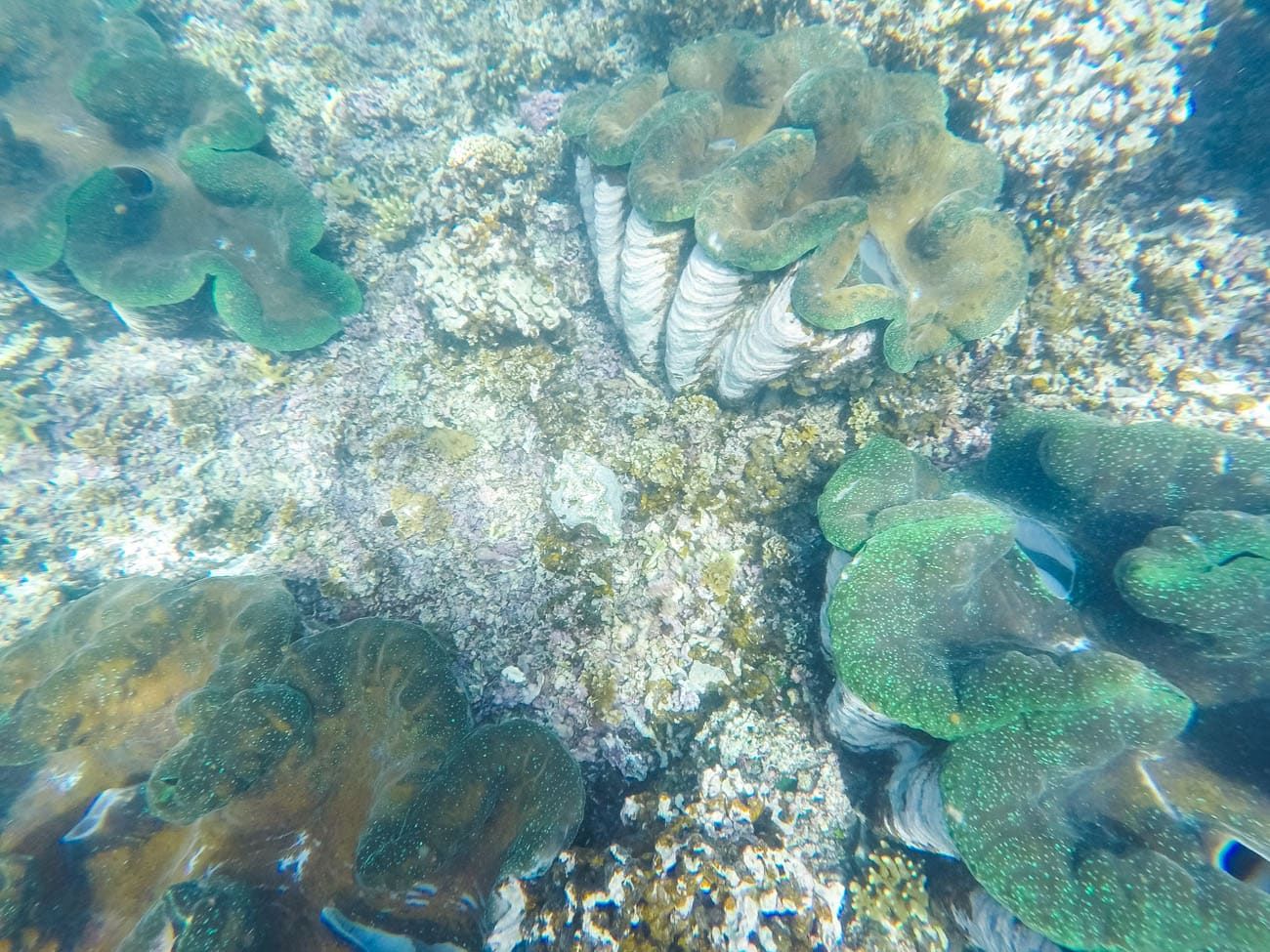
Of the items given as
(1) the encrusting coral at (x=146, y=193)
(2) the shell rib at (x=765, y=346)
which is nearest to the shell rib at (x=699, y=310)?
(2) the shell rib at (x=765, y=346)

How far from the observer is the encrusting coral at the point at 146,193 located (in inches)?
163

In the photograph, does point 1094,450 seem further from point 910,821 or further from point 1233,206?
point 910,821

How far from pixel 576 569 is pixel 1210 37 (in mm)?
5494

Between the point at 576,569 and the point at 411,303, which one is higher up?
the point at 411,303

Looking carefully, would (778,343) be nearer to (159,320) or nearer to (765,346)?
(765,346)

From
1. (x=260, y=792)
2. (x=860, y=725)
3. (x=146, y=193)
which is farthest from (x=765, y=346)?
(x=146, y=193)

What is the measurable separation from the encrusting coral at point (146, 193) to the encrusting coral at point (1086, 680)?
17.2ft

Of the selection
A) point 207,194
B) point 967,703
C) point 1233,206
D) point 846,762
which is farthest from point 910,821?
point 207,194

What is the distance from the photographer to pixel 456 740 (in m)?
2.88

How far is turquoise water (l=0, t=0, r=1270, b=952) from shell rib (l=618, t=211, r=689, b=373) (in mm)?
31

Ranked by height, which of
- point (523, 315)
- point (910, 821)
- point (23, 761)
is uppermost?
point (523, 315)

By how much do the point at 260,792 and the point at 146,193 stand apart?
535 centimetres

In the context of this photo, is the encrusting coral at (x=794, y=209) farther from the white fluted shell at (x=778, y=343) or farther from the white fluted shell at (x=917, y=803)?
the white fluted shell at (x=917, y=803)

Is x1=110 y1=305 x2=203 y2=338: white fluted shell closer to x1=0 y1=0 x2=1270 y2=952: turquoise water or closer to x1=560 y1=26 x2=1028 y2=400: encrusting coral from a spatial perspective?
x1=0 y1=0 x2=1270 y2=952: turquoise water
